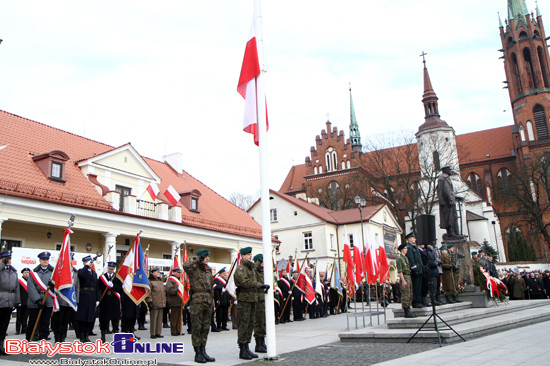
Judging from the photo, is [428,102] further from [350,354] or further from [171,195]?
[350,354]

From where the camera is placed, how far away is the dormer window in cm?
1995

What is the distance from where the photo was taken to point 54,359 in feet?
26.4

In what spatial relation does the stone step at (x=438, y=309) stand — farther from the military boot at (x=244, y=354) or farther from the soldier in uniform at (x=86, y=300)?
the soldier in uniform at (x=86, y=300)

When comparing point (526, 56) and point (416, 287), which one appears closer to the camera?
point (416, 287)

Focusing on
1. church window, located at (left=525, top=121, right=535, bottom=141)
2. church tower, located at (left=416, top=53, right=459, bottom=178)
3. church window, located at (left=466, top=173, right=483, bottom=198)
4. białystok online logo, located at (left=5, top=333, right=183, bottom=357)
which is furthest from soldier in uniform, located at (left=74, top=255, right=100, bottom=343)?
church window, located at (left=466, top=173, right=483, bottom=198)

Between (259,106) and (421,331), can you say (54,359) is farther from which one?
(421,331)

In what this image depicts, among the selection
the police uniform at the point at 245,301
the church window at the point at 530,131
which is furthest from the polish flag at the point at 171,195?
the church window at the point at 530,131

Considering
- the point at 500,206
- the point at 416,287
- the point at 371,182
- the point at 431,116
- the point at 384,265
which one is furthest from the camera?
the point at 500,206

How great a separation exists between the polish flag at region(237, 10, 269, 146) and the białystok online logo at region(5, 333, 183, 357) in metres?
4.65

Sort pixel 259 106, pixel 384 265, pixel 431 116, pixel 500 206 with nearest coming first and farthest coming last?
1. pixel 259 106
2. pixel 384 265
3. pixel 431 116
4. pixel 500 206

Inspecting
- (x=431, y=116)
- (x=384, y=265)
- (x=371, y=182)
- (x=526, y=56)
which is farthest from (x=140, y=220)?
(x=526, y=56)

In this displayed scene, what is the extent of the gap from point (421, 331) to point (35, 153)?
18137 mm

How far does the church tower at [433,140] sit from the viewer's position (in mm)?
50237

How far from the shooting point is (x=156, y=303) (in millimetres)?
12203
